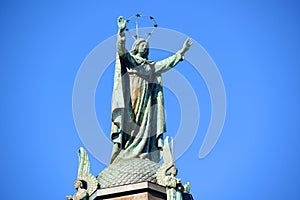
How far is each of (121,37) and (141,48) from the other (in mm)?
1637

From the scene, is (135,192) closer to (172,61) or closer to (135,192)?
(135,192)

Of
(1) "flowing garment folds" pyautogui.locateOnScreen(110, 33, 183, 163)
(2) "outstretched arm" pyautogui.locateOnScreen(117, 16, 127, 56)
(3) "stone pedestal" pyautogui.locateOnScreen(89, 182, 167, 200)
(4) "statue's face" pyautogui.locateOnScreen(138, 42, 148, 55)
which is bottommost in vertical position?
(3) "stone pedestal" pyautogui.locateOnScreen(89, 182, 167, 200)

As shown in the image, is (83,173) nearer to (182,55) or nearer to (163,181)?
(163,181)

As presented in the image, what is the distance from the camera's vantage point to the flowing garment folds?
3262cm

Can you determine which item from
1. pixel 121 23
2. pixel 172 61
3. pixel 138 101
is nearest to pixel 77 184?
pixel 138 101

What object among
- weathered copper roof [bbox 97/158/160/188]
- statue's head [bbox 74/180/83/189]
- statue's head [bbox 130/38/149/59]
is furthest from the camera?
statue's head [bbox 130/38/149/59]

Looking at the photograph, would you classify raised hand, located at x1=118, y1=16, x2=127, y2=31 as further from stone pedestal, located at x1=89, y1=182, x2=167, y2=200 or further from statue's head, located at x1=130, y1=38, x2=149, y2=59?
stone pedestal, located at x1=89, y1=182, x2=167, y2=200

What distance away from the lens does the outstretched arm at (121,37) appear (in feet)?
106

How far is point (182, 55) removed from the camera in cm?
3416

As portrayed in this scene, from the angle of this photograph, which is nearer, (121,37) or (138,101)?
(121,37)

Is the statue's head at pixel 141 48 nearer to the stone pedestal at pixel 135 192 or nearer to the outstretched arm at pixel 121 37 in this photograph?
the outstretched arm at pixel 121 37

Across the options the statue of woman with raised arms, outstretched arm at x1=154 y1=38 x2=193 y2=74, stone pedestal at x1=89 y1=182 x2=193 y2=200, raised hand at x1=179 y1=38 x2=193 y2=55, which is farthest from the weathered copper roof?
raised hand at x1=179 y1=38 x2=193 y2=55

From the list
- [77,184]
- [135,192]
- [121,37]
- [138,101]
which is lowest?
[135,192]

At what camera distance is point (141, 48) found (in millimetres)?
34031
